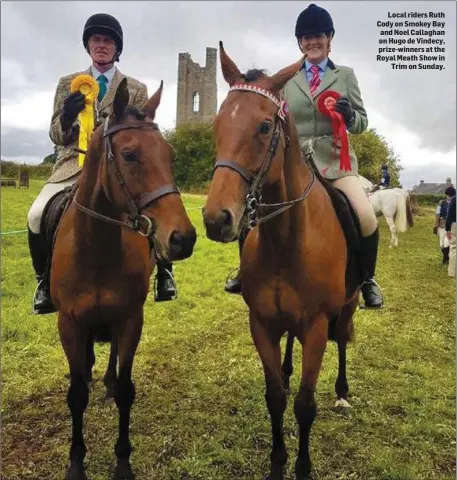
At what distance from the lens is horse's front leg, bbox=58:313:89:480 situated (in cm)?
347

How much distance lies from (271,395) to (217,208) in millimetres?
1816

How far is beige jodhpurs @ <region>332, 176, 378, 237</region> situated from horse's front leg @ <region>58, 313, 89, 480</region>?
7.84ft

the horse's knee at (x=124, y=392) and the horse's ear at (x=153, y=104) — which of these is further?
the horse's knee at (x=124, y=392)

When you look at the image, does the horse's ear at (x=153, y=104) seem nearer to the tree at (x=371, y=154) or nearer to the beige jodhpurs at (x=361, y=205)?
the beige jodhpurs at (x=361, y=205)

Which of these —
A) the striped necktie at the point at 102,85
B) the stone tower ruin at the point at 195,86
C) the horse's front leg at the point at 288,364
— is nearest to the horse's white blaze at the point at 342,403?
the horse's front leg at the point at 288,364

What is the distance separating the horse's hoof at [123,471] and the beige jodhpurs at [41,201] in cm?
205

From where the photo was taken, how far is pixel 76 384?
3.54m

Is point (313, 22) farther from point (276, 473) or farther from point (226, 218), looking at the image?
point (276, 473)

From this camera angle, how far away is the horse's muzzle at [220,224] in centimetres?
234

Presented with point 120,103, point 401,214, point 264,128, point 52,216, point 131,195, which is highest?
point 120,103

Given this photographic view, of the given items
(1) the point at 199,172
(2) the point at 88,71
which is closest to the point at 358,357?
(2) the point at 88,71

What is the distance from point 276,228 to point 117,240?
3.76 feet

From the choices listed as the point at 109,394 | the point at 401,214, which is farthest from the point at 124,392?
the point at 401,214

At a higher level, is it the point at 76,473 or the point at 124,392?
the point at 124,392
